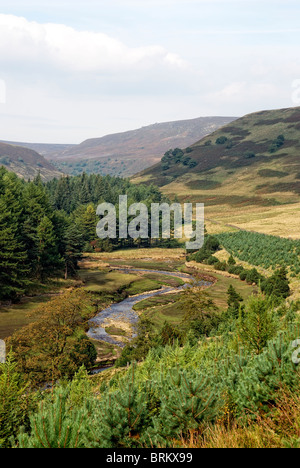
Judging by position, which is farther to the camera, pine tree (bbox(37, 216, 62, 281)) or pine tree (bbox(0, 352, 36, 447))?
pine tree (bbox(37, 216, 62, 281))

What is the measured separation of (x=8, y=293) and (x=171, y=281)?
30.6 m

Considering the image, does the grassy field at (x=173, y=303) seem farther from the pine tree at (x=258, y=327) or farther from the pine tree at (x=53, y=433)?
the pine tree at (x=53, y=433)

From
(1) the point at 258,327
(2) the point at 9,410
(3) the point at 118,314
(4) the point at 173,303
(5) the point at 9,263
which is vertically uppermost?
(1) the point at 258,327

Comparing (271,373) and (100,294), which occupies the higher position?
(271,373)

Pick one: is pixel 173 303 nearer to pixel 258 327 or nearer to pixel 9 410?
pixel 258 327

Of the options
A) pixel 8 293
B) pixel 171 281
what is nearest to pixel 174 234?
pixel 171 281

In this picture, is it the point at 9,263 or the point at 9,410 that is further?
the point at 9,263

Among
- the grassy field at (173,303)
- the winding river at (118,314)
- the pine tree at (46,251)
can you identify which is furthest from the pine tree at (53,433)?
the pine tree at (46,251)

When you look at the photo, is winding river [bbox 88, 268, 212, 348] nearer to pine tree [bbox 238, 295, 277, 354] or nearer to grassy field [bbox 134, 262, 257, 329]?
grassy field [bbox 134, 262, 257, 329]

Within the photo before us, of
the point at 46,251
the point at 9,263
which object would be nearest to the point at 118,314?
the point at 9,263

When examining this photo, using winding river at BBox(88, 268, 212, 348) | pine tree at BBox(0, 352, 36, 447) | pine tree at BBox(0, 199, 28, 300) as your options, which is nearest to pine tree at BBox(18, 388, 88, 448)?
pine tree at BBox(0, 352, 36, 447)
